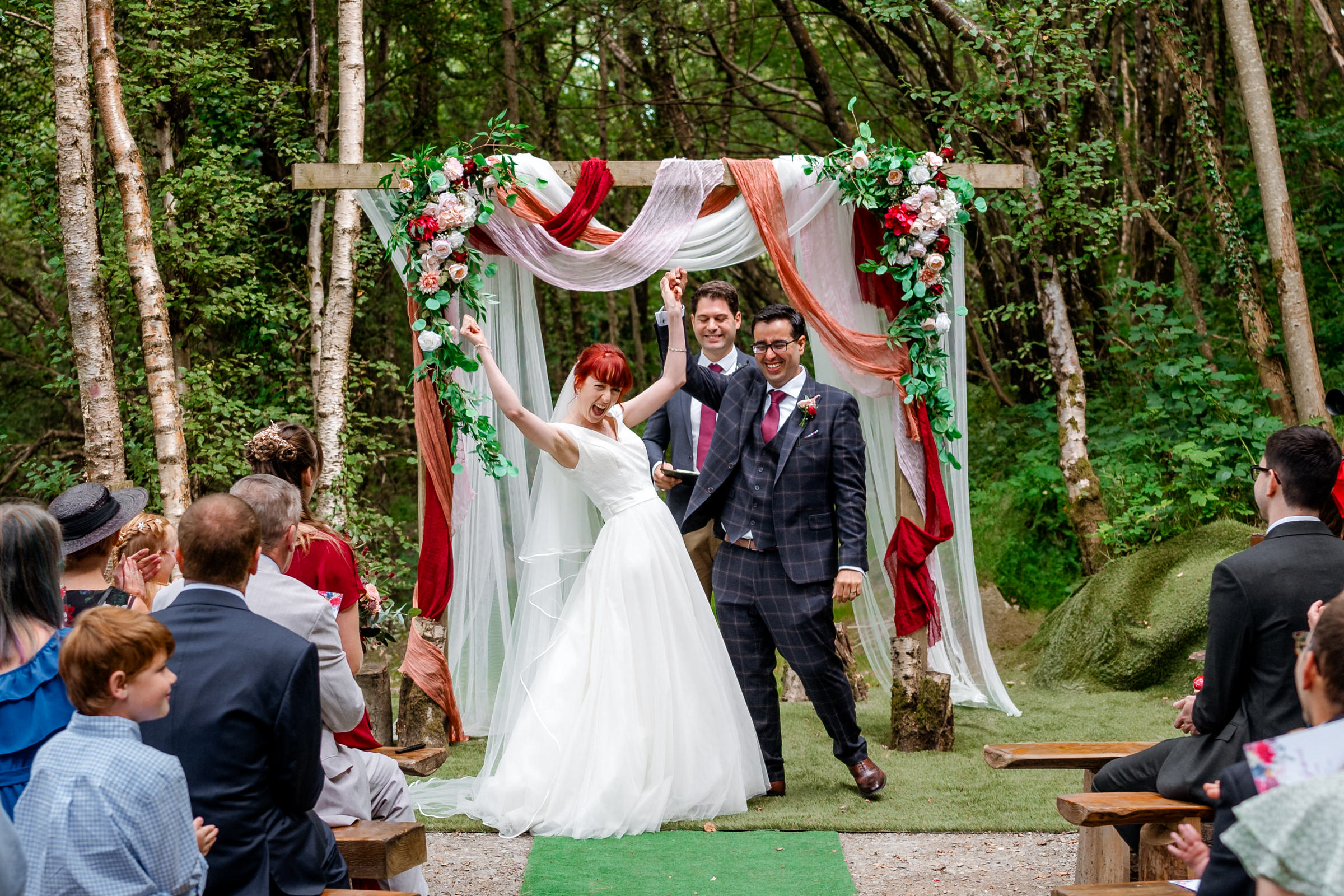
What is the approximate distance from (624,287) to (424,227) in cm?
103

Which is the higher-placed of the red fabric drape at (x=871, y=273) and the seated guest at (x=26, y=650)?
the red fabric drape at (x=871, y=273)

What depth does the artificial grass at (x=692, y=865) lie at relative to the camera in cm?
377

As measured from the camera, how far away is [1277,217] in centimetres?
779

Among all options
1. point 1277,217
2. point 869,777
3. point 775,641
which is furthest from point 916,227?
point 1277,217

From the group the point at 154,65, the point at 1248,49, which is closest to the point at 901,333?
the point at 1248,49

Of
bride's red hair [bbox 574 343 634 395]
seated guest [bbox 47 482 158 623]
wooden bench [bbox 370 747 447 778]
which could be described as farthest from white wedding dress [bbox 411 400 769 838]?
seated guest [bbox 47 482 158 623]

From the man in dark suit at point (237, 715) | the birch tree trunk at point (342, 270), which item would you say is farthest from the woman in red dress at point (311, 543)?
the birch tree trunk at point (342, 270)

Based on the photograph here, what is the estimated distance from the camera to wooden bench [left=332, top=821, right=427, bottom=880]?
2760mm

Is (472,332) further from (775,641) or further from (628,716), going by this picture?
(775,641)

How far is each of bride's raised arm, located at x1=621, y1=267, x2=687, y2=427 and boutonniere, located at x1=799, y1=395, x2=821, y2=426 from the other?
507 mm

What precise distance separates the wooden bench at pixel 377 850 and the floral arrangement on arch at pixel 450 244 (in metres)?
2.62

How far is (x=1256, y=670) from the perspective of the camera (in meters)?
2.80

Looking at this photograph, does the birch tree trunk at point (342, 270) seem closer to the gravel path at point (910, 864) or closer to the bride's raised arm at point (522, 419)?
the bride's raised arm at point (522, 419)

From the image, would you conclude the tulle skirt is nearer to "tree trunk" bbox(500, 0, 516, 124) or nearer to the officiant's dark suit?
the officiant's dark suit
